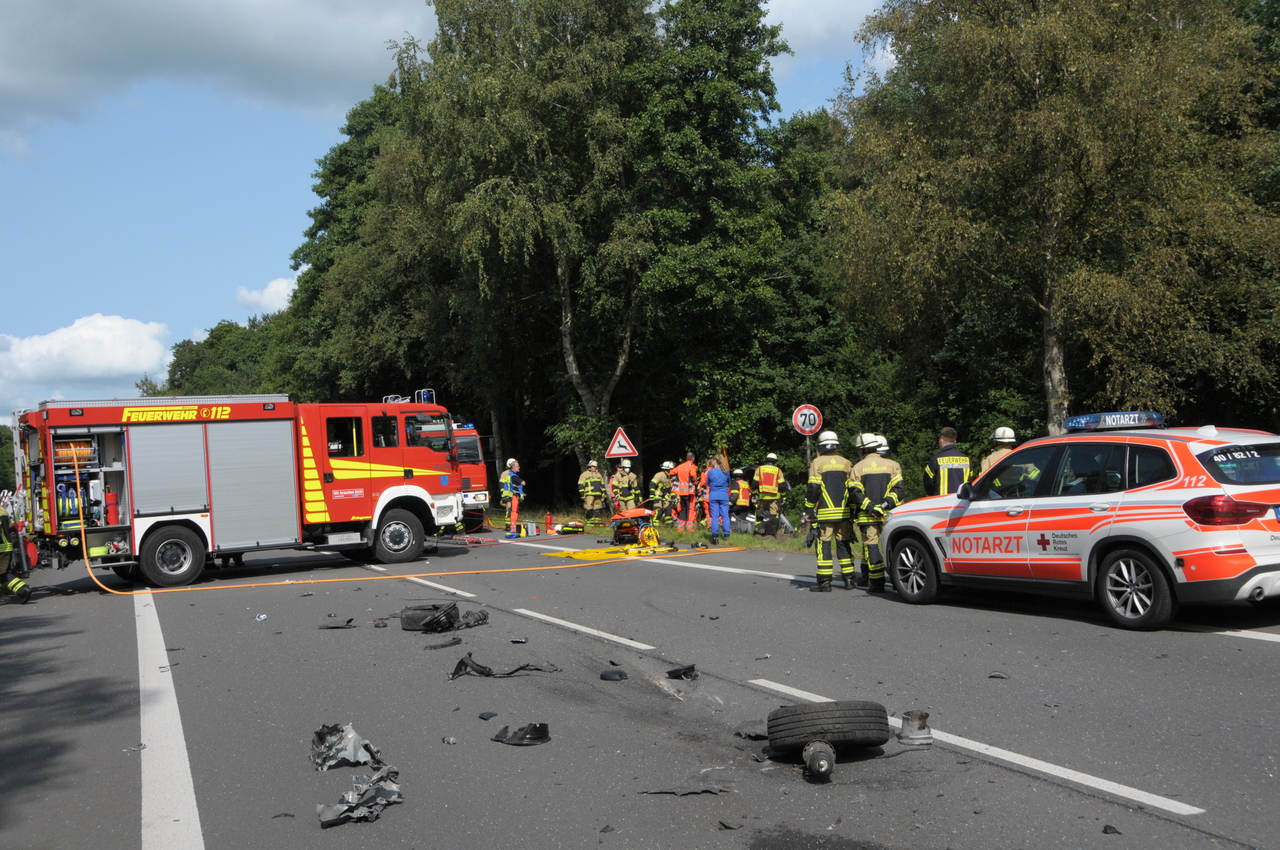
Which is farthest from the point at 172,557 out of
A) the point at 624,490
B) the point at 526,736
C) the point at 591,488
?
the point at 526,736

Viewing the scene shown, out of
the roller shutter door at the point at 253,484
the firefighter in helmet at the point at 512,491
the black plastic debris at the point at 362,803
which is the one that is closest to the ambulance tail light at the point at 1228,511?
the black plastic debris at the point at 362,803

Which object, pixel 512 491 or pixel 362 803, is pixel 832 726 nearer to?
pixel 362 803

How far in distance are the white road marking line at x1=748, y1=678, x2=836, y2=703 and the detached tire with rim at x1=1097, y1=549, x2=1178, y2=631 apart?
127 inches

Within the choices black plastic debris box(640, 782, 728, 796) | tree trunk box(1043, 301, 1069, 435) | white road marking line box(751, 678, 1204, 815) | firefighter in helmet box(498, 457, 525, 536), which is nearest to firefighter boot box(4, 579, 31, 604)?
firefighter in helmet box(498, 457, 525, 536)

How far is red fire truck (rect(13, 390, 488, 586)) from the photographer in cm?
1460

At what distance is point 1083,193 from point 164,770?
19775 mm

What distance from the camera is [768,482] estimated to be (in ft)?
62.2

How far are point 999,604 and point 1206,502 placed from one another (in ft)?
8.82

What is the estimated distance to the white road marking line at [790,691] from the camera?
6.45 metres

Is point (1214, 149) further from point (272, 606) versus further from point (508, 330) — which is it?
point (272, 606)

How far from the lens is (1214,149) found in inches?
868

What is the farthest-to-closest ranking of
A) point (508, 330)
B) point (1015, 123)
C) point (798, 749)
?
1. point (508, 330)
2. point (1015, 123)
3. point (798, 749)

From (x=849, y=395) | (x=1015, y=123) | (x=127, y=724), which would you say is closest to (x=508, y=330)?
(x=849, y=395)

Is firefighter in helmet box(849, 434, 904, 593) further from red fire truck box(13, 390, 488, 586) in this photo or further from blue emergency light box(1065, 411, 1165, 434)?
red fire truck box(13, 390, 488, 586)
